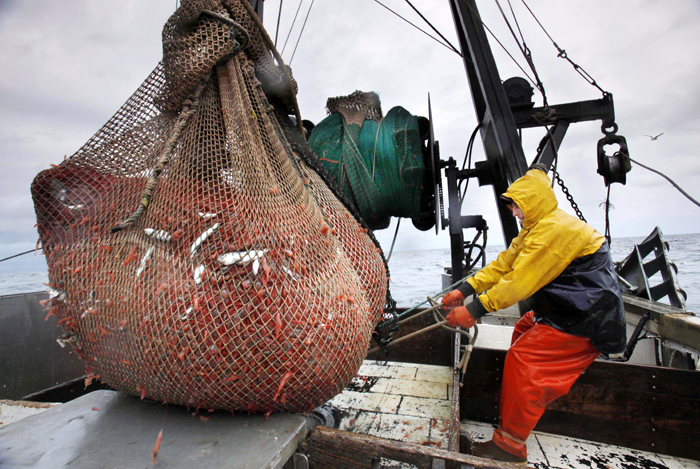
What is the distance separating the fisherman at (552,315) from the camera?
2.36 m

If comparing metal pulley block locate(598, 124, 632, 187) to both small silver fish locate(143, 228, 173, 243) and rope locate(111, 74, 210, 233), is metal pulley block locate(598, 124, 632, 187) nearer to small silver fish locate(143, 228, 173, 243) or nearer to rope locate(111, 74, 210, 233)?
rope locate(111, 74, 210, 233)

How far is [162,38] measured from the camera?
188cm

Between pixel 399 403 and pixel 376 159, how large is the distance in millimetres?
2492

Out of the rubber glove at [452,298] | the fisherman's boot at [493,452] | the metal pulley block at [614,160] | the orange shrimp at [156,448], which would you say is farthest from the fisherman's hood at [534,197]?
the orange shrimp at [156,448]

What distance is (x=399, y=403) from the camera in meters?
2.98

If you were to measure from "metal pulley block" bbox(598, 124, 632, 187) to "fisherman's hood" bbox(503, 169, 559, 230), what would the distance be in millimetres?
→ 2058

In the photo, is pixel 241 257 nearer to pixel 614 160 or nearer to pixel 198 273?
pixel 198 273

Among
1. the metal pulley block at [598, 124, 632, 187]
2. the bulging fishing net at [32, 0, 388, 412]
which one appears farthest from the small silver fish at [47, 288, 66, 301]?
the metal pulley block at [598, 124, 632, 187]

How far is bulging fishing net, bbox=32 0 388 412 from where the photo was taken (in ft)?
4.58

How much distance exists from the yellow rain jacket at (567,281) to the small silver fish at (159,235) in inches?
84.7

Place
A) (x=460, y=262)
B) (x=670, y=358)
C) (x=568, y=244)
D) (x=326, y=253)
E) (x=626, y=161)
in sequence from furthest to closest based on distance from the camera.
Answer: (x=460, y=262) → (x=626, y=161) → (x=670, y=358) → (x=568, y=244) → (x=326, y=253)

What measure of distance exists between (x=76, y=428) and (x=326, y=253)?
1.37 meters

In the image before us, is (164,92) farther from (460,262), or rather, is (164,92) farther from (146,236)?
(460,262)

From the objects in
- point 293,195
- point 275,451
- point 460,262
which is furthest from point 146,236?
point 460,262
